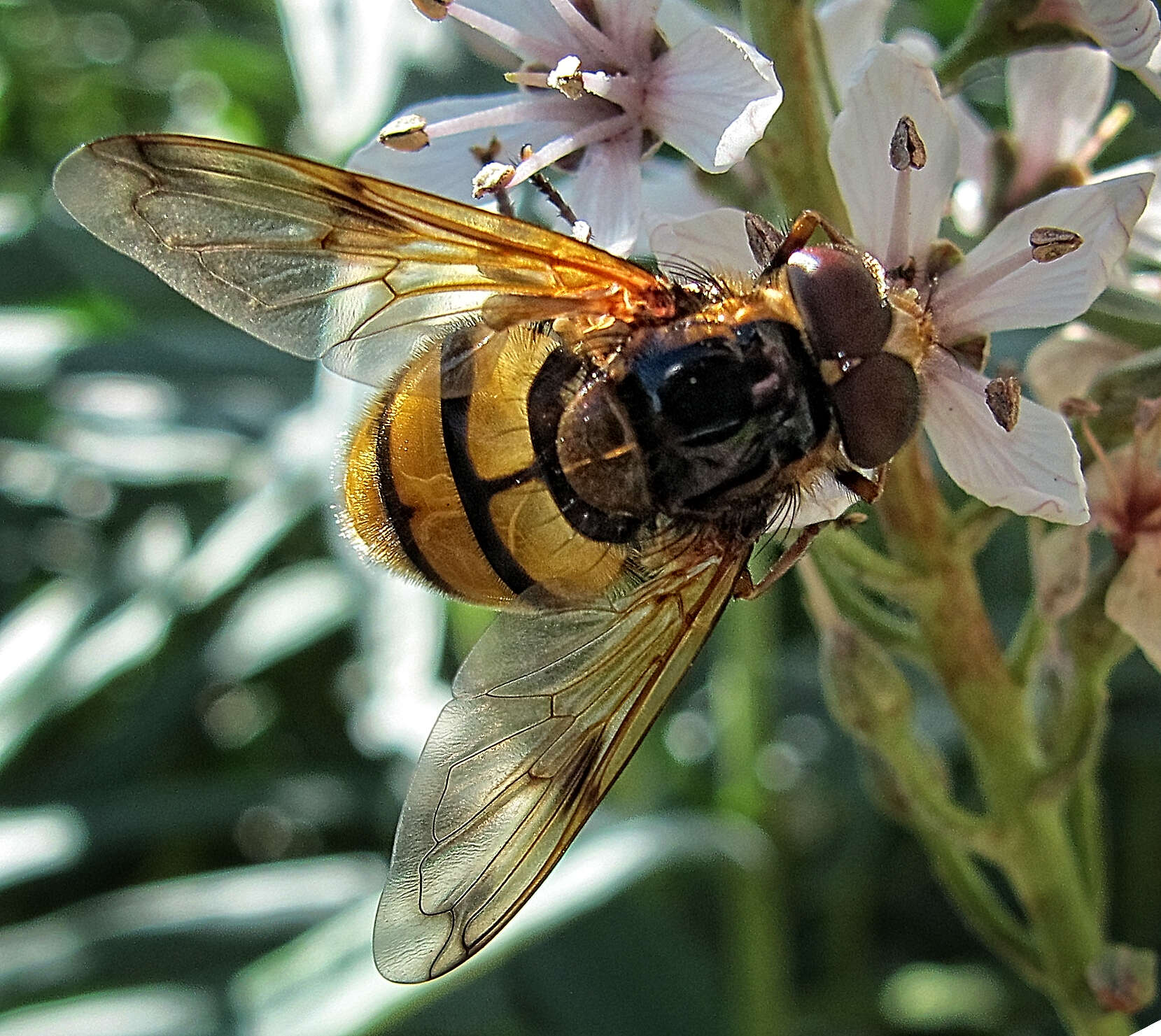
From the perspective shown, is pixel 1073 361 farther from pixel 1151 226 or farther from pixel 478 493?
pixel 478 493

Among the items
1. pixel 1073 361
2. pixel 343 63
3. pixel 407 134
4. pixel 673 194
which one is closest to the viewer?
pixel 407 134

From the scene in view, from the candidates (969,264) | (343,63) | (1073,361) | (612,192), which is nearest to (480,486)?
(612,192)

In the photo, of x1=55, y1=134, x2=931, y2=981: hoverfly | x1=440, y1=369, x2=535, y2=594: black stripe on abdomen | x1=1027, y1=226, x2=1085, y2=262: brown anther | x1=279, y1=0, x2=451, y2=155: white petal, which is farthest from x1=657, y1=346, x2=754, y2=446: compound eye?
x1=279, y1=0, x2=451, y2=155: white petal

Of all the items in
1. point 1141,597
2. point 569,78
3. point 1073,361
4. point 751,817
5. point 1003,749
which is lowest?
point 751,817

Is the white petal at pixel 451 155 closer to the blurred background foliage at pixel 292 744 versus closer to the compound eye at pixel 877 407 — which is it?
the compound eye at pixel 877 407

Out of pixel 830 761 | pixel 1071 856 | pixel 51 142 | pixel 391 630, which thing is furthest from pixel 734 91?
pixel 51 142

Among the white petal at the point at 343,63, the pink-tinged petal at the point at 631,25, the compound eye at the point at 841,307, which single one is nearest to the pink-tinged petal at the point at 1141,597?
the compound eye at the point at 841,307
